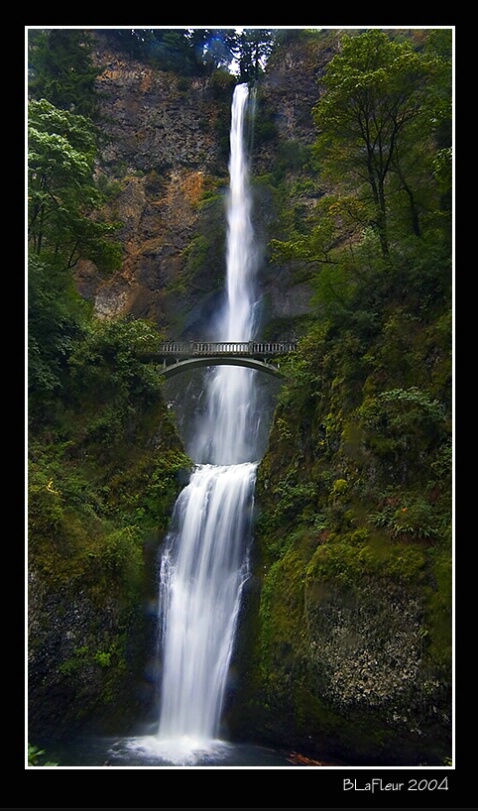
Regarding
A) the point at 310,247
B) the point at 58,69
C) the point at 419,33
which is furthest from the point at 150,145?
the point at 310,247

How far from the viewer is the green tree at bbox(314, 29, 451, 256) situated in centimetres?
1438

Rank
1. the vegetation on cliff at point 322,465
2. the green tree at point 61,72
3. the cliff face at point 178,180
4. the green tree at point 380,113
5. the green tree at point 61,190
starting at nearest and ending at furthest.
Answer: the vegetation on cliff at point 322,465 → the green tree at point 380,113 → the green tree at point 61,190 → the green tree at point 61,72 → the cliff face at point 178,180

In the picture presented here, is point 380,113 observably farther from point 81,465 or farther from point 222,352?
point 81,465

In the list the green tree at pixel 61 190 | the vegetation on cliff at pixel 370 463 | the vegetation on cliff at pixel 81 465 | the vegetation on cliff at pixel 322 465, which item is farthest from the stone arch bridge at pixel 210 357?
the vegetation on cliff at pixel 370 463

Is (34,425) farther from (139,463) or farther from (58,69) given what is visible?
(58,69)

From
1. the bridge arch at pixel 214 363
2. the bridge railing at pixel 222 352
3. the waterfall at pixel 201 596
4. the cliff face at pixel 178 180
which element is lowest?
the waterfall at pixel 201 596

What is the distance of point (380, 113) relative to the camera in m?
15.3

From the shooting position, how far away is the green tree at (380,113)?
14.4 m

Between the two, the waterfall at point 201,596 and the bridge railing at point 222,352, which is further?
the bridge railing at point 222,352

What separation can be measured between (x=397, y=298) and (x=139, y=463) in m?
8.50

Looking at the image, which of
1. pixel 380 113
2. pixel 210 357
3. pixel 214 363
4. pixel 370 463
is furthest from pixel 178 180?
pixel 370 463

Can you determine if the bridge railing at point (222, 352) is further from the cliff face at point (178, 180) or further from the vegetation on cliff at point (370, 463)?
the cliff face at point (178, 180)

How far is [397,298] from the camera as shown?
1412 cm

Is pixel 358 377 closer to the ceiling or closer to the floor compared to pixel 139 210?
closer to the floor
